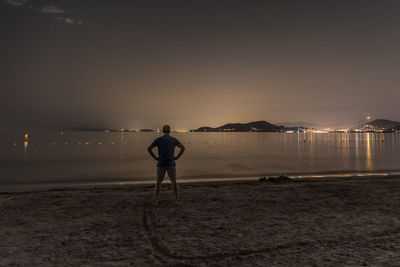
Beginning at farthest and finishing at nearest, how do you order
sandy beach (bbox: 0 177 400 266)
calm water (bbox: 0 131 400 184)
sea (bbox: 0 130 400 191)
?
calm water (bbox: 0 131 400 184) < sea (bbox: 0 130 400 191) < sandy beach (bbox: 0 177 400 266)

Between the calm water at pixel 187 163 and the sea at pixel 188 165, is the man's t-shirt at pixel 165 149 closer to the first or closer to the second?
the sea at pixel 188 165

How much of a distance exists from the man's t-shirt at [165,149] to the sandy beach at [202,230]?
1467 millimetres

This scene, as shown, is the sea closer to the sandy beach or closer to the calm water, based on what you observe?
the calm water

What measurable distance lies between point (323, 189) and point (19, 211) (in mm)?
11634

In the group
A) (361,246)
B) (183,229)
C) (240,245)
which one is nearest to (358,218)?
(361,246)

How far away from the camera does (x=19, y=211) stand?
7863mm

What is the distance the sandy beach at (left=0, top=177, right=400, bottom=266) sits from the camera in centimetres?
481

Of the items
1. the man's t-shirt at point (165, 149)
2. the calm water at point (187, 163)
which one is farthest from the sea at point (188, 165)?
the man's t-shirt at point (165, 149)

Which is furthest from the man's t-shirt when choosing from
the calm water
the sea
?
the calm water

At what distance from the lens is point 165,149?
Result: 8.05 metres

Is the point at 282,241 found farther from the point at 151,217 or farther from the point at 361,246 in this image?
the point at 151,217

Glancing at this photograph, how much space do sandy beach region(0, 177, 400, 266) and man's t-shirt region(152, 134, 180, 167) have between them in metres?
1.47

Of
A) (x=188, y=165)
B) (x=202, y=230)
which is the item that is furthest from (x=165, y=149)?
(x=188, y=165)

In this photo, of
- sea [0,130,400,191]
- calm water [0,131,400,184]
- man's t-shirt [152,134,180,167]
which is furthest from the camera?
calm water [0,131,400,184]
